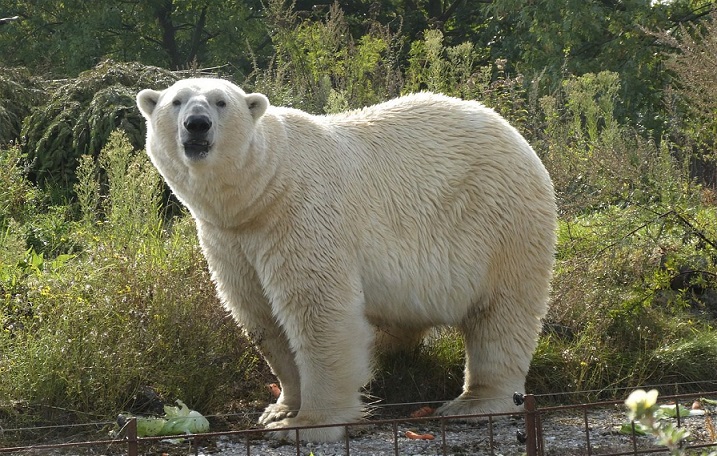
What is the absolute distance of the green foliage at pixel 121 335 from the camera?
579cm

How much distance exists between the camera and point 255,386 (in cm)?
664

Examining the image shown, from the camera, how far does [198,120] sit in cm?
527

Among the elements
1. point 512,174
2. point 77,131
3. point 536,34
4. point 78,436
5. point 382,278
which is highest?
point 536,34

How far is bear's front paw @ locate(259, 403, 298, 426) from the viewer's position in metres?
5.95

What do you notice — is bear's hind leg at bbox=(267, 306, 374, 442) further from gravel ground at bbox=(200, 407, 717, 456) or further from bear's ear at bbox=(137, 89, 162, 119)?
bear's ear at bbox=(137, 89, 162, 119)

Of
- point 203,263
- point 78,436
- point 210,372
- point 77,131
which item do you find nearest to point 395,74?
point 77,131

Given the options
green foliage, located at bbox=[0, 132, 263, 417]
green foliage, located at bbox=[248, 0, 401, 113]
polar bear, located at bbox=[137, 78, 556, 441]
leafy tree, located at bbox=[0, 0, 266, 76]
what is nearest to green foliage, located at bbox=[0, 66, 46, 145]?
green foliage, located at bbox=[248, 0, 401, 113]

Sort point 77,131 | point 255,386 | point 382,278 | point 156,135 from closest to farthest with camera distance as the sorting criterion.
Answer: point 156,135, point 382,278, point 255,386, point 77,131

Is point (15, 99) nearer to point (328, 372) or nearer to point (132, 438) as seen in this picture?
point (328, 372)

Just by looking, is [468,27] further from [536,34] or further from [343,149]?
[343,149]

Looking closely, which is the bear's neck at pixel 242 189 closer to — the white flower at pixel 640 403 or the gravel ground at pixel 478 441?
the gravel ground at pixel 478 441

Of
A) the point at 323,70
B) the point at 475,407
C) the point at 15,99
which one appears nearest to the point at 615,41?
the point at 323,70

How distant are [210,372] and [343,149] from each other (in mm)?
1485

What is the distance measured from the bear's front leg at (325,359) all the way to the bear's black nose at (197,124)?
40.9 inches
